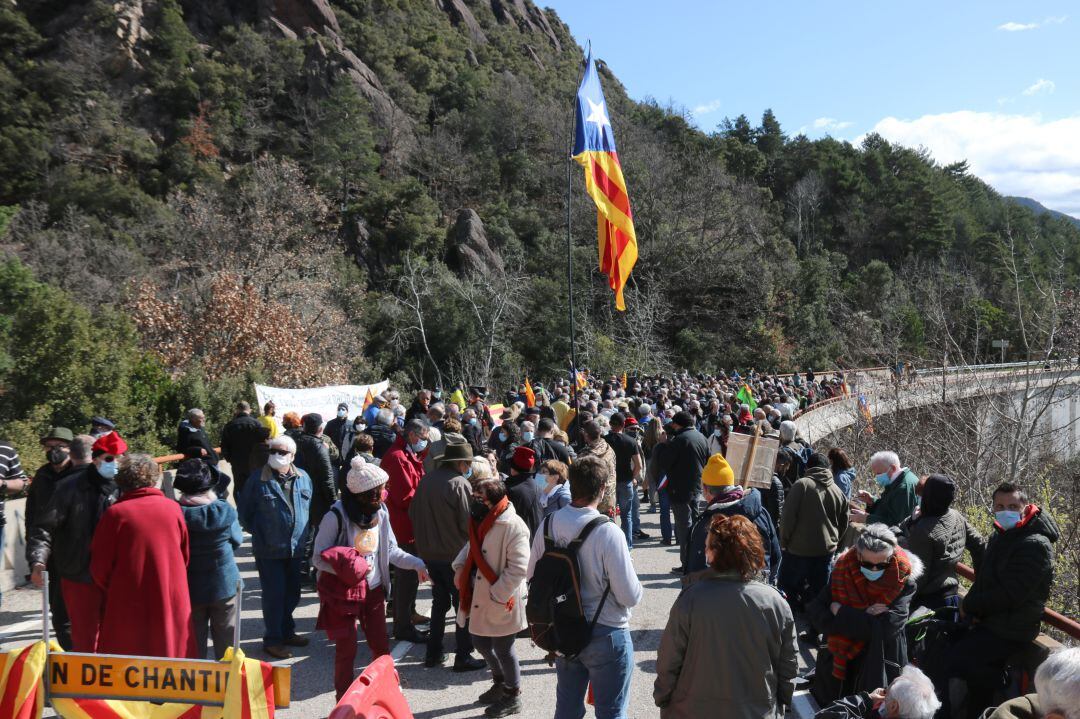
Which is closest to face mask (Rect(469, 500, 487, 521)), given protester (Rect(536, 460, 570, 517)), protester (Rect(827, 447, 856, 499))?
protester (Rect(536, 460, 570, 517))

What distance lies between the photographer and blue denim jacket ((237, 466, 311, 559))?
5.77 metres

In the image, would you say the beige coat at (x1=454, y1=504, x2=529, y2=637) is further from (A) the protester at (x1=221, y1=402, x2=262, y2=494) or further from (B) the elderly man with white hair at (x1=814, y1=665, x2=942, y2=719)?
(A) the protester at (x1=221, y1=402, x2=262, y2=494)

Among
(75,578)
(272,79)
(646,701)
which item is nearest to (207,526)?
(75,578)

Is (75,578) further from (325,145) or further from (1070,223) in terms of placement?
(1070,223)

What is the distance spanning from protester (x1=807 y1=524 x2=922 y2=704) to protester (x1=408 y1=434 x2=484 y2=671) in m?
2.61

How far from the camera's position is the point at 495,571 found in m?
4.87

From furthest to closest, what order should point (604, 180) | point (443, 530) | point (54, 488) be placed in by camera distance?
point (604, 180) → point (443, 530) → point (54, 488)

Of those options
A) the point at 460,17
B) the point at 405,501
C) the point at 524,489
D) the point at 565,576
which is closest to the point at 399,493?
the point at 405,501


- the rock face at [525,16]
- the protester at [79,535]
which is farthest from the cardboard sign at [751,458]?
the rock face at [525,16]

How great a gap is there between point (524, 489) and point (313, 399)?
424 inches

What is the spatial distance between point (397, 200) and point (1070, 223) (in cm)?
7086

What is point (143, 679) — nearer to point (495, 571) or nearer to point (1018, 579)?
point (495, 571)

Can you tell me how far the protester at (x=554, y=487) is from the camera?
611 centimetres

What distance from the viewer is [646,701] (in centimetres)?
523
